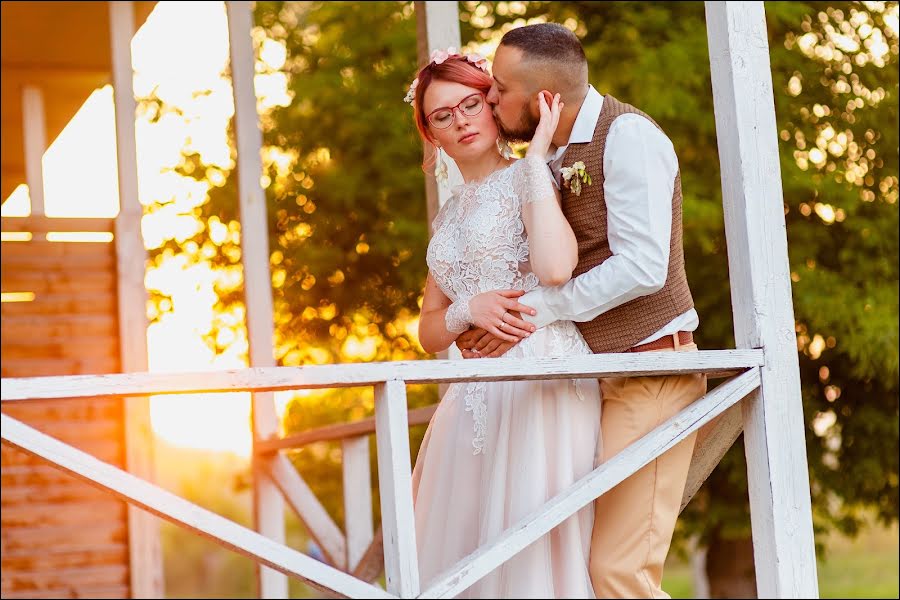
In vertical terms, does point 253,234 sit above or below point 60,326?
above

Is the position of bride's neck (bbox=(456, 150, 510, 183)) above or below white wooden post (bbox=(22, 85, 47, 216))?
below

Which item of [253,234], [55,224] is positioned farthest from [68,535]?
[253,234]

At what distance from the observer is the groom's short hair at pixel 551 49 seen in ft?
10.2

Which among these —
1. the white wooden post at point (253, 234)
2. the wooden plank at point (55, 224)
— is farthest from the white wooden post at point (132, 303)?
the white wooden post at point (253, 234)

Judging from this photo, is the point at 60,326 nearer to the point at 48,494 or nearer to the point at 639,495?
the point at 48,494

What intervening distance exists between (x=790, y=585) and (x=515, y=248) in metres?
1.05

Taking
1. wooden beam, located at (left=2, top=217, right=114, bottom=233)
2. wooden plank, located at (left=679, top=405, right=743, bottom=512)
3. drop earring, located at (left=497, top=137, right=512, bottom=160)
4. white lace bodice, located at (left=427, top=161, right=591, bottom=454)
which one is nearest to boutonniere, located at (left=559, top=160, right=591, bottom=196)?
white lace bodice, located at (left=427, top=161, right=591, bottom=454)

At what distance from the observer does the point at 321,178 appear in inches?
397

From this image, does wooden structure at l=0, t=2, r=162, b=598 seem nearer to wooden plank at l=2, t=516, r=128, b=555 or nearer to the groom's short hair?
wooden plank at l=2, t=516, r=128, b=555

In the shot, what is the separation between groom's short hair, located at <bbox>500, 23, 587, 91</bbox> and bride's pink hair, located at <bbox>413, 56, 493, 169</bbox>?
0.46ft

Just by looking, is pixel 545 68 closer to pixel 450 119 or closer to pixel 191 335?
pixel 450 119

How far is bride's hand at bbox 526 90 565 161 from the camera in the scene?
3031 millimetres

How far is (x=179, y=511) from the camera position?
2514 mm

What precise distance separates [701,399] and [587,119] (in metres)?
0.72
